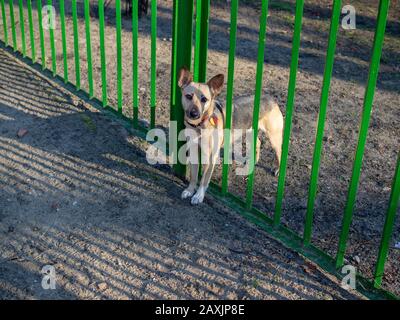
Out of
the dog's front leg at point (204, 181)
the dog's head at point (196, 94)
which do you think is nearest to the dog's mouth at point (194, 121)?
the dog's head at point (196, 94)

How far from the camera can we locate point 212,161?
493 centimetres

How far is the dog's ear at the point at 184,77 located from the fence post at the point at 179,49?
1.33ft

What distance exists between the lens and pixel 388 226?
3762 mm

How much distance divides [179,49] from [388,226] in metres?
2.46

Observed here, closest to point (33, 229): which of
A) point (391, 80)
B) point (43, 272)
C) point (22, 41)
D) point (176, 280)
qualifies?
point (43, 272)

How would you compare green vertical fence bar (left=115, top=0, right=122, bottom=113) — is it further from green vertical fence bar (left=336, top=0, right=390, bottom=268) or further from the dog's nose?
green vertical fence bar (left=336, top=0, right=390, bottom=268)

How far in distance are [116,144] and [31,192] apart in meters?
1.15

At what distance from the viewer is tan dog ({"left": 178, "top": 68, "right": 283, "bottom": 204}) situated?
4.59m

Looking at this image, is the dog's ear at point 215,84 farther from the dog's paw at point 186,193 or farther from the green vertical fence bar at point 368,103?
the green vertical fence bar at point 368,103

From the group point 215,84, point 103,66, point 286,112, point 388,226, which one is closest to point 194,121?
point 215,84

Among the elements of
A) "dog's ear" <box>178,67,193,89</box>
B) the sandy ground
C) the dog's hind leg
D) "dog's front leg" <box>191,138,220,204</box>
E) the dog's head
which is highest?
"dog's ear" <box>178,67,193,89</box>

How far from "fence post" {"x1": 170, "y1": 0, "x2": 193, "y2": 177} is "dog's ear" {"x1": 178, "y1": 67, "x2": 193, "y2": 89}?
0.41m

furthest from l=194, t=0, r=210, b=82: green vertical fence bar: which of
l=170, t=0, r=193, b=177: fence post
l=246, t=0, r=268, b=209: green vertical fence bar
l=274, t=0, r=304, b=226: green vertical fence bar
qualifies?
l=274, t=0, r=304, b=226: green vertical fence bar

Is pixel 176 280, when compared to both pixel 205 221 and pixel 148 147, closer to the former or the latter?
pixel 205 221
